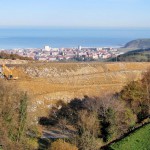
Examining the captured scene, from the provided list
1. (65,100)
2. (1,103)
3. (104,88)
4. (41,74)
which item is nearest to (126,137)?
(1,103)

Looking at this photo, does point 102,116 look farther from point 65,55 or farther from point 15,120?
point 65,55

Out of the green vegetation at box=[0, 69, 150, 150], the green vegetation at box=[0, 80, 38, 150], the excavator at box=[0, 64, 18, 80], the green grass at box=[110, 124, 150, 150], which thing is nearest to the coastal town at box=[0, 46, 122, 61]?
the excavator at box=[0, 64, 18, 80]

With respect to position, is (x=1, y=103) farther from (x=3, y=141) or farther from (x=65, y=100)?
(x=65, y=100)

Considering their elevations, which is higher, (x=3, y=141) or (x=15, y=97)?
(x=15, y=97)

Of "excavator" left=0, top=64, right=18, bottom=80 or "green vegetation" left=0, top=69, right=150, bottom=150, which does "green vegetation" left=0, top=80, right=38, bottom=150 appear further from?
"excavator" left=0, top=64, right=18, bottom=80

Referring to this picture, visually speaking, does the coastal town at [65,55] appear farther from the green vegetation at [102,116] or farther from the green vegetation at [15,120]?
the green vegetation at [15,120]

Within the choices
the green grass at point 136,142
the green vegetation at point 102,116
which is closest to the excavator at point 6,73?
the green vegetation at point 102,116
